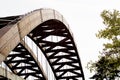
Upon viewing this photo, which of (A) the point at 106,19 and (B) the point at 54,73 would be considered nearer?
(A) the point at 106,19

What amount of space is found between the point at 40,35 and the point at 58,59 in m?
7.28

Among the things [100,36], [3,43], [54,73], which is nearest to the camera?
[3,43]

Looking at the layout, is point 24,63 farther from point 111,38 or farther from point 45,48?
point 111,38

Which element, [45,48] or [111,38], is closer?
[111,38]

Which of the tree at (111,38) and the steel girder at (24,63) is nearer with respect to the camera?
the tree at (111,38)

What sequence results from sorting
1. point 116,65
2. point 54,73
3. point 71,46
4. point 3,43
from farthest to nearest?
point 54,73, point 71,46, point 116,65, point 3,43

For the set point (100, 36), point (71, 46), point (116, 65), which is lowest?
point (116, 65)

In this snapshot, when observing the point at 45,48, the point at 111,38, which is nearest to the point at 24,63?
the point at 45,48

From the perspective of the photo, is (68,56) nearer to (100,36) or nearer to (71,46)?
(71,46)

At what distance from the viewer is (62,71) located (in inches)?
1636

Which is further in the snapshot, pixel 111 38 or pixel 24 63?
pixel 24 63

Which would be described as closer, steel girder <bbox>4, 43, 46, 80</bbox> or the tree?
the tree

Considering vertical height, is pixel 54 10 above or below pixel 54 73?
above

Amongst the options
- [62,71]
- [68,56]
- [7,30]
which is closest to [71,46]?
[68,56]
